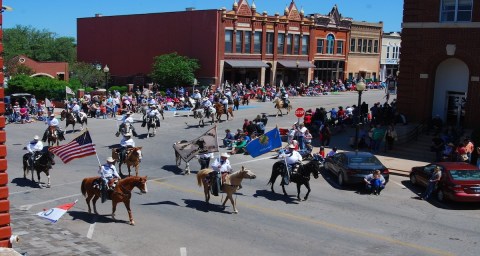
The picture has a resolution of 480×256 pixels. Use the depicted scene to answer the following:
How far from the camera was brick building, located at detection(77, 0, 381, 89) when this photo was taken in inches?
2402

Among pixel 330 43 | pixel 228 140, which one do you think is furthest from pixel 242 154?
pixel 330 43

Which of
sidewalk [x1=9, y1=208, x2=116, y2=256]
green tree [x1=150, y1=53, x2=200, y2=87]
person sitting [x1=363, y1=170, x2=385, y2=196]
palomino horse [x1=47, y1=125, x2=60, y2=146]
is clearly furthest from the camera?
green tree [x1=150, y1=53, x2=200, y2=87]

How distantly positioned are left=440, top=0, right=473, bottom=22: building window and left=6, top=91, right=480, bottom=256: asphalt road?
11199 mm

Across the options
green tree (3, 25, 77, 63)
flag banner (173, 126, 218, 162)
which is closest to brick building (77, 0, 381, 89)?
green tree (3, 25, 77, 63)

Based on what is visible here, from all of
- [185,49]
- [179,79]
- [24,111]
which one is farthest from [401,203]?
[185,49]

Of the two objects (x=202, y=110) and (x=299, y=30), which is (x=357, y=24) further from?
(x=202, y=110)

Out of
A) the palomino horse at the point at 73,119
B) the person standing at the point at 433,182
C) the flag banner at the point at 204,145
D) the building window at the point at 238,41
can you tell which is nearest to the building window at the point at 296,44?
the building window at the point at 238,41

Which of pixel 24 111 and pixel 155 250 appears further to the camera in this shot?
pixel 24 111

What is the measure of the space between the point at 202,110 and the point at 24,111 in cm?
1274

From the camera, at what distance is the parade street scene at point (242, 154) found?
16.1m

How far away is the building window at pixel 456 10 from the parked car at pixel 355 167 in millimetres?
12510

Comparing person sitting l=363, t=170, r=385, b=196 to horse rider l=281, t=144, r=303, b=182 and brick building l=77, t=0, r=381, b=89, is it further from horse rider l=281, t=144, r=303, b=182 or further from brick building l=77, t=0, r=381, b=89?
brick building l=77, t=0, r=381, b=89

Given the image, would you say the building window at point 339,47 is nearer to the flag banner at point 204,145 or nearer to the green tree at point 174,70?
the green tree at point 174,70

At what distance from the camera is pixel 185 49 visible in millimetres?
62719
